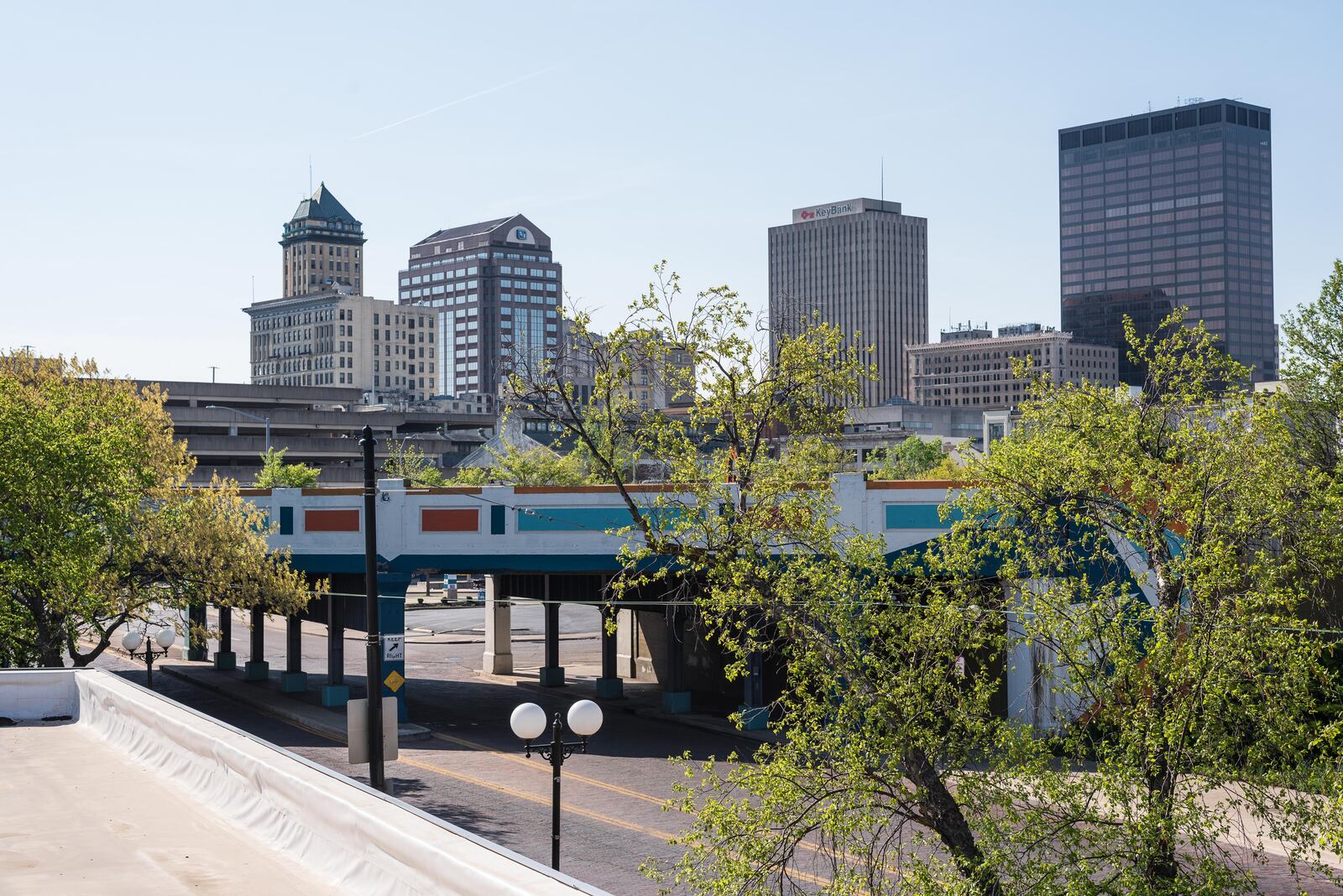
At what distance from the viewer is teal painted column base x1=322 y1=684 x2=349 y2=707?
138 ft

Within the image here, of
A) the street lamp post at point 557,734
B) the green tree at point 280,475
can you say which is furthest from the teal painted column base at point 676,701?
the green tree at point 280,475

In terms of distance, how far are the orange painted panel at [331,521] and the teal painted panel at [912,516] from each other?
15.0 meters

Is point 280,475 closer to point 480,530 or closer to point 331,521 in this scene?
point 331,521

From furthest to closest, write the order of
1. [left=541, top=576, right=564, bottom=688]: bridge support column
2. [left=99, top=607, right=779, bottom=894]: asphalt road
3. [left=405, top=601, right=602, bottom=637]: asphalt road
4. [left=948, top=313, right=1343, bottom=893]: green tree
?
[left=405, top=601, right=602, bottom=637]: asphalt road, [left=541, top=576, right=564, bottom=688]: bridge support column, [left=99, top=607, right=779, bottom=894]: asphalt road, [left=948, top=313, right=1343, bottom=893]: green tree

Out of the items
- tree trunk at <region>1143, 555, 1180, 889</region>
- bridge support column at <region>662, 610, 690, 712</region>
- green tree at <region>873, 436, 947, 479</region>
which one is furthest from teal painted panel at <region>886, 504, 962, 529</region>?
green tree at <region>873, 436, 947, 479</region>

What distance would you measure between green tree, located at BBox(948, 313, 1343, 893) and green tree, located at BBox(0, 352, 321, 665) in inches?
871

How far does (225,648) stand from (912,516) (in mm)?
31701

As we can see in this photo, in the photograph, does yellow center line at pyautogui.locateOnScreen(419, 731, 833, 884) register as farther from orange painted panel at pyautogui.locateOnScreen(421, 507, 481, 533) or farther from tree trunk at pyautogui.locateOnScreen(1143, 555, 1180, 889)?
tree trunk at pyautogui.locateOnScreen(1143, 555, 1180, 889)

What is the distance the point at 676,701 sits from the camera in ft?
135

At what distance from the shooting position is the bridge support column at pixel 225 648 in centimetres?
5244

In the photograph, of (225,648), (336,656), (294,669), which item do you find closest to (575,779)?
(336,656)

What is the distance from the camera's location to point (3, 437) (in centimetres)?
3162

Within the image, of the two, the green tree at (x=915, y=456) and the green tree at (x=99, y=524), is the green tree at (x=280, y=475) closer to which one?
the green tree at (x=99, y=524)

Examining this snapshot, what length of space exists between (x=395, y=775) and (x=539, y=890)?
25.0 metres
